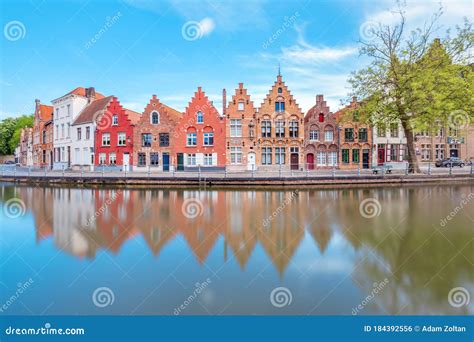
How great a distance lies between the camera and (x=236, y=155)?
119 ft

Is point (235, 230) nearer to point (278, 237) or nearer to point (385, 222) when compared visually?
point (278, 237)

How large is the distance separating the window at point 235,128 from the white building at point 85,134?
1585cm

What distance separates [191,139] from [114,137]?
969 centimetres

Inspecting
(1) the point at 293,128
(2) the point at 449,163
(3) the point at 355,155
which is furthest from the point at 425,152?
(1) the point at 293,128

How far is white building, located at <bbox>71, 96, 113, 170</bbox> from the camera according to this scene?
38819mm

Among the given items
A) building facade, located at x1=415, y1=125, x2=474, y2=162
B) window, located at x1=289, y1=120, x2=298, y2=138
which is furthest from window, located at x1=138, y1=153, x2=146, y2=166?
building facade, located at x1=415, y1=125, x2=474, y2=162

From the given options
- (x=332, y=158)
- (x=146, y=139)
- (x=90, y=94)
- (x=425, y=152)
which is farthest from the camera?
(x=90, y=94)

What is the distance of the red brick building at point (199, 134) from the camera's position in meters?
36.2

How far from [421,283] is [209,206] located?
973cm

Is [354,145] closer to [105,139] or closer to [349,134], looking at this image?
[349,134]

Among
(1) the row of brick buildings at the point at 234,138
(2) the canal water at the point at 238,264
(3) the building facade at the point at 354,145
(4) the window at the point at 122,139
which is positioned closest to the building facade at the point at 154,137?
(1) the row of brick buildings at the point at 234,138

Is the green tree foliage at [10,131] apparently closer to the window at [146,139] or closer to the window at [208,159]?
the window at [146,139]

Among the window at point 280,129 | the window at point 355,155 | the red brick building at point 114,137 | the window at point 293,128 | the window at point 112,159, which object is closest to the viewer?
the window at point 280,129
